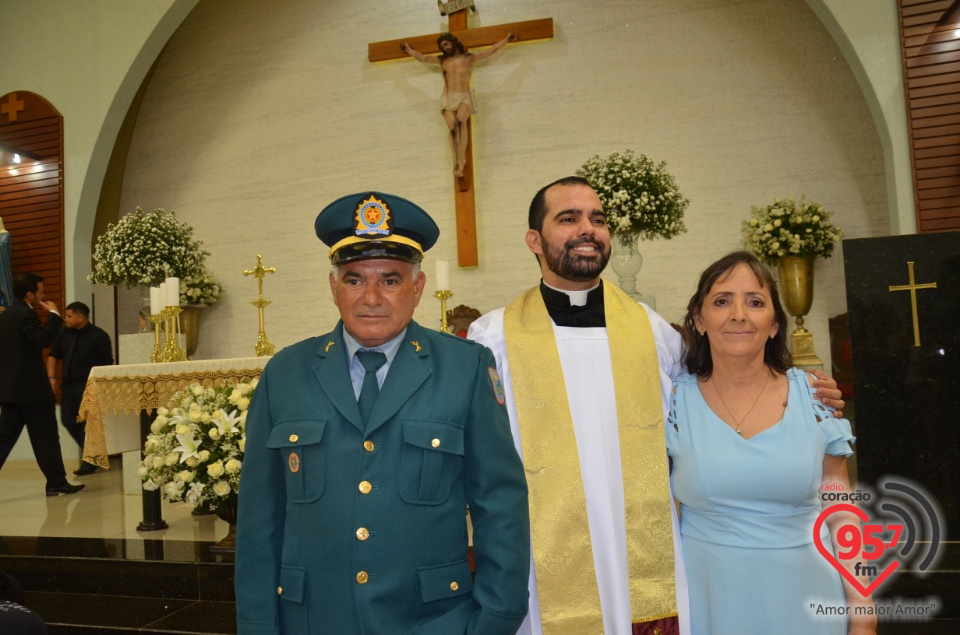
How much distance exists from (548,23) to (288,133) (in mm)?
2873

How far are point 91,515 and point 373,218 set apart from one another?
4553mm

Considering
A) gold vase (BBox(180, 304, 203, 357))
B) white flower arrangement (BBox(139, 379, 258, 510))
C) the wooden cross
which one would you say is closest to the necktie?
white flower arrangement (BBox(139, 379, 258, 510))

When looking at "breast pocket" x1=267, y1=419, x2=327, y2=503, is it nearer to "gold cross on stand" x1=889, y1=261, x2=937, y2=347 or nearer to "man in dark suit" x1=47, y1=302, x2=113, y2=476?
"gold cross on stand" x1=889, y1=261, x2=937, y2=347

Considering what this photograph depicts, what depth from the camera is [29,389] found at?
20.0 feet

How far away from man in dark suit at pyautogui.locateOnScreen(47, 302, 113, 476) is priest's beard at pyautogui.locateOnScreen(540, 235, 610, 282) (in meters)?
6.08

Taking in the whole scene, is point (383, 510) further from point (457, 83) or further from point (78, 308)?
point (78, 308)

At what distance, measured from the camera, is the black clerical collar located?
2320mm

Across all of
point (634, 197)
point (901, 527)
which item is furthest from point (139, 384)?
point (901, 527)

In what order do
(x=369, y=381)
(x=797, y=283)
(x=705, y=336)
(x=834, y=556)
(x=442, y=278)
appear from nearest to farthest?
(x=369, y=381) → (x=834, y=556) → (x=705, y=336) → (x=442, y=278) → (x=797, y=283)

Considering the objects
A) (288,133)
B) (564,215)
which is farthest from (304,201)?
(564,215)

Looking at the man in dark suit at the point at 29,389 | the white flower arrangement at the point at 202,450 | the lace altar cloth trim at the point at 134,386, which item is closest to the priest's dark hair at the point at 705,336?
the white flower arrangement at the point at 202,450

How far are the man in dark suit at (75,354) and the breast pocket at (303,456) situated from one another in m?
6.18

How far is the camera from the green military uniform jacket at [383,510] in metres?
1.56

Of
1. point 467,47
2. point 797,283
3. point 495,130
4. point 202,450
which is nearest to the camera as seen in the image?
point 202,450
